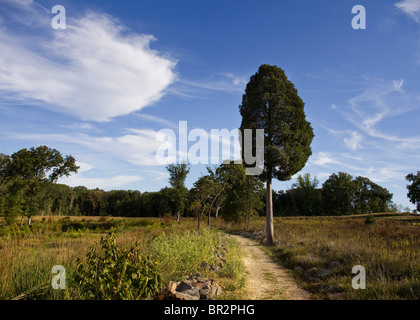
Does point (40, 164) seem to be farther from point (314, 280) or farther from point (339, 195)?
point (339, 195)

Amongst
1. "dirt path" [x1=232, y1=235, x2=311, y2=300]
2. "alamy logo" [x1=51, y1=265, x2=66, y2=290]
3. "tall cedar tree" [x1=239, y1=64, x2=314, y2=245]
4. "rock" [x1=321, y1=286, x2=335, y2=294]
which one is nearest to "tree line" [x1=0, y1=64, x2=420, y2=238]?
"tall cedar tree" [x1=239, y1=64, x2=314, y2=245]

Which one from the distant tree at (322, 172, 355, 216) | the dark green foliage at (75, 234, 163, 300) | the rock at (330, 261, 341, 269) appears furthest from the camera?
the distant tree at (322, 172, 355, 216)

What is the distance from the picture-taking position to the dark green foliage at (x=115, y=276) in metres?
3.92

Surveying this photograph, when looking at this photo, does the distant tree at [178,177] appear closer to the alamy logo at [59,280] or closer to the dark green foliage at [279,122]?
the dark green foliage at [279,122]

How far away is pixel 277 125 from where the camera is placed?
16.2m

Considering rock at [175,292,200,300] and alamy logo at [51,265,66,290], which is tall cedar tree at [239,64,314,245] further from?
alamy logo at [51,265,66,290]

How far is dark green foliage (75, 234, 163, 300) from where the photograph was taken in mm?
3920

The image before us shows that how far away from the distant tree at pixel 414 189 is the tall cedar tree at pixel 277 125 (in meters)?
56.5

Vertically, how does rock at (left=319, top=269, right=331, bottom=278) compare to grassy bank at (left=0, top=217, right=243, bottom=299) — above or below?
below

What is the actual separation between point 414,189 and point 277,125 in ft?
194

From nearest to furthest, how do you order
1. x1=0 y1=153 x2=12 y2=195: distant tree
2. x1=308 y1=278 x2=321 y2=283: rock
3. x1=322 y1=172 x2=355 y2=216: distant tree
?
→ 1. x1=308 y1=278 x2=321 y2=283: rock
2. x1=0 y1=153 x2=12 y2=195: distant tree
3. x1=322 y1=172 x2=355 y2=216: distant tree

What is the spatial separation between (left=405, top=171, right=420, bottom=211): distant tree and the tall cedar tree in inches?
2225

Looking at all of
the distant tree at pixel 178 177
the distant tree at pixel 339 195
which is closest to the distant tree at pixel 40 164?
the distant tree at pixel 178 177
